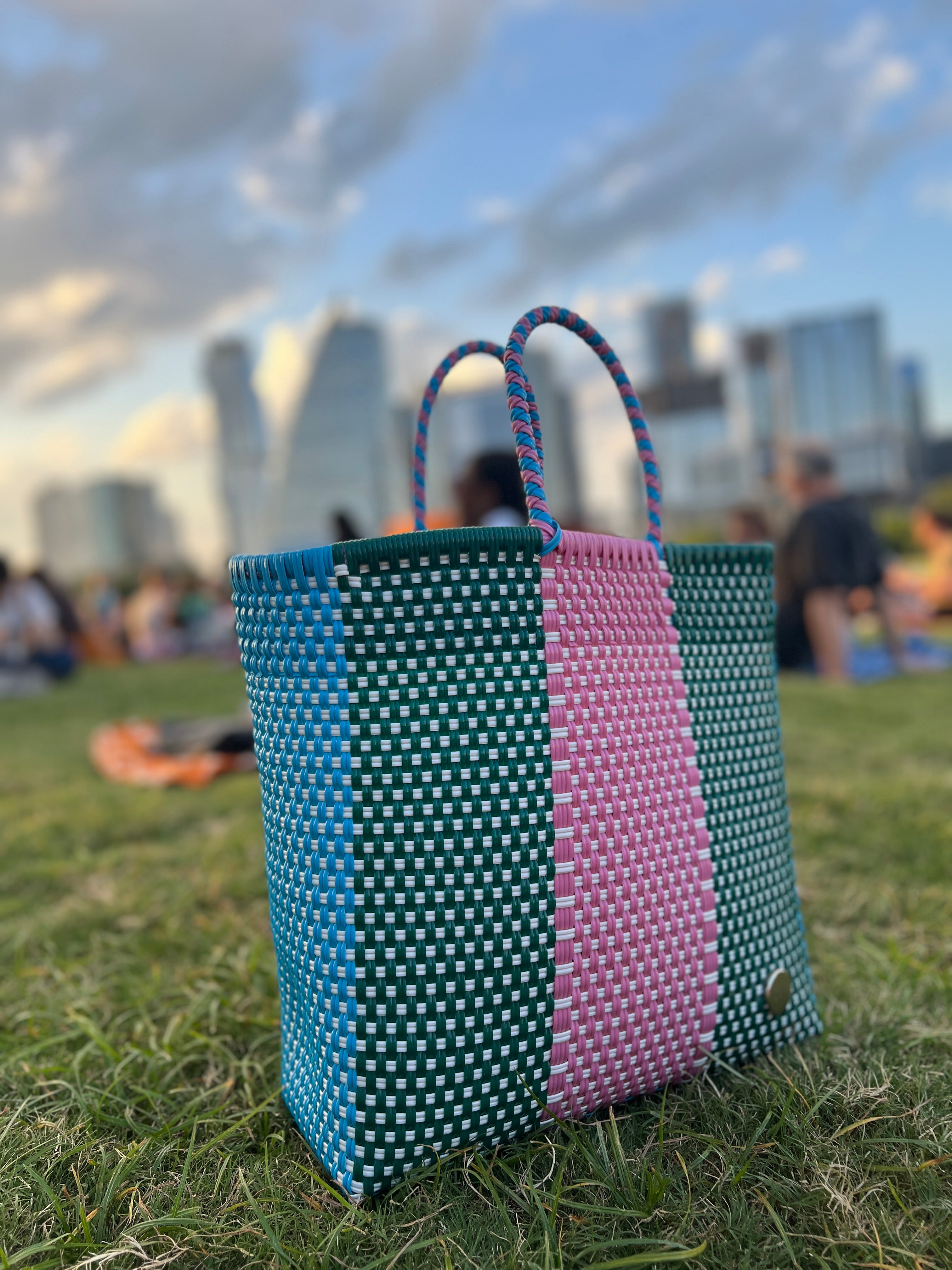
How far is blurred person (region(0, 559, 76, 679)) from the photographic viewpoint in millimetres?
7895

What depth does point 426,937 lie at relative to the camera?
3.24ft

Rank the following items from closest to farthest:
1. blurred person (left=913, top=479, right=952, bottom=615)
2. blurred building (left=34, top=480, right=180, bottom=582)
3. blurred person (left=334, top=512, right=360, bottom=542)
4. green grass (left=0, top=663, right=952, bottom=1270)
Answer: green grass (left=0, top=663, right=952, bottom=1270) → blurred person (left=334, top=512, right=360, bottom=542) → blurred person (left=913, top=479, right=952, bottom=615) → blurred building (left=34, top=480, right=180, bottom=582)

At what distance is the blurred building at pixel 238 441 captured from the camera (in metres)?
78.0

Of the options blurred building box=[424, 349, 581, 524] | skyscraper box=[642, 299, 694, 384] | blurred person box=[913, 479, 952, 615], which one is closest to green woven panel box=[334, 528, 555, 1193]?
blurred person box=[913, 479, 952, 615]

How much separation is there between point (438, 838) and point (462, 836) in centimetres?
3

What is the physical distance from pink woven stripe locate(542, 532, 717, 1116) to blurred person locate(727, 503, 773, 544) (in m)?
4.87

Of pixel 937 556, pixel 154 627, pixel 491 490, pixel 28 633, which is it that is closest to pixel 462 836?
pixel 491 490

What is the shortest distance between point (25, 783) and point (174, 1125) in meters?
2.85

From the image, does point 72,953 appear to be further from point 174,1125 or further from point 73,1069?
point 174,1125

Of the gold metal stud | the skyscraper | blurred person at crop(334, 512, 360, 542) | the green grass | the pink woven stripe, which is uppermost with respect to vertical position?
the skyscraper

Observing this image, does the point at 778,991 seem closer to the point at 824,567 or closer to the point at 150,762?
the point at 150,762

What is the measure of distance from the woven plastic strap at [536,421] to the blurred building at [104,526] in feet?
317

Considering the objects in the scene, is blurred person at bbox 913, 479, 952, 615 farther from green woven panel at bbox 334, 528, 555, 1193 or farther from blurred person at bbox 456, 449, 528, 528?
green woven panel at bbox 334, 528, 555, 1193

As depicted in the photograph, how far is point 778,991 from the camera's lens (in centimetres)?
121
